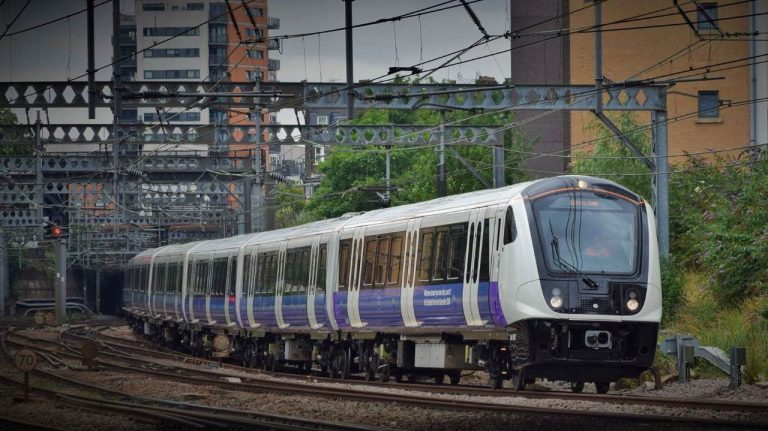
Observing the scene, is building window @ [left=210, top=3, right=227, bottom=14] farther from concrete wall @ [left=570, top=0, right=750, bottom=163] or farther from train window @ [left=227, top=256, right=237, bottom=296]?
train window @ [left=227, top=256, right=237, bottom=296]

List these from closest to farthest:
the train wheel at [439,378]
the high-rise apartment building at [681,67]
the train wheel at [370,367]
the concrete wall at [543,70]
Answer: the train wheel at [439,378], the train wheel at [370,367], the high-rise apartment building at [681,67], the concrete wall at [543,70]

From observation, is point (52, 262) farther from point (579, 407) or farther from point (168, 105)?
point (579, 407)

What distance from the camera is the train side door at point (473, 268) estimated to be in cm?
2002

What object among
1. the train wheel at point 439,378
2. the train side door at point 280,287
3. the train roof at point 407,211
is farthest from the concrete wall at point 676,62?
the train wheel at point 439,378

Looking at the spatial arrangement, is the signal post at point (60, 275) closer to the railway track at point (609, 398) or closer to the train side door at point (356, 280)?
the train side door at point (356, 280)

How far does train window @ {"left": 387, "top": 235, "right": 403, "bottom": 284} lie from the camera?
23391 mm

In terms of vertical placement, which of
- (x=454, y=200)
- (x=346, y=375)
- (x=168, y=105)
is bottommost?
(x=346, y=375)

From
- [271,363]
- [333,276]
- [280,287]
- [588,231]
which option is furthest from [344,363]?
[588,231]

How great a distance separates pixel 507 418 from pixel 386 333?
8.85 m

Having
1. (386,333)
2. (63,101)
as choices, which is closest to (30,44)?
(63,101)

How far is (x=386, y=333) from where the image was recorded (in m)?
24.3

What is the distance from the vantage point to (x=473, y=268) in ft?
66.3

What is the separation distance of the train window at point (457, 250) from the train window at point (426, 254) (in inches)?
31.3

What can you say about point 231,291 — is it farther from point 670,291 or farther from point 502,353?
point 502,353
